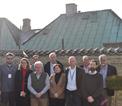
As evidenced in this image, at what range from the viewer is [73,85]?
10.8 metres

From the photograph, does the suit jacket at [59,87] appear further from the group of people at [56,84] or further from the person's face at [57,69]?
the person's face at [57,69]

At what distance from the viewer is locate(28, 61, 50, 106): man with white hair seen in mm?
10873

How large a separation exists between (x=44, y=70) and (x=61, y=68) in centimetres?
71

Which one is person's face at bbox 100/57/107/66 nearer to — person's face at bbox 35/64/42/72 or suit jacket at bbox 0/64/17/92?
person's face at bbox 35/64/42/72

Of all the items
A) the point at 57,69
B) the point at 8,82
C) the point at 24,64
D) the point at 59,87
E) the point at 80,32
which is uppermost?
the point at 80,32

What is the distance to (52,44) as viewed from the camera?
32.7 meters

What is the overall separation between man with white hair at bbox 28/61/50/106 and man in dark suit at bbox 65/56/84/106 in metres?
0.52

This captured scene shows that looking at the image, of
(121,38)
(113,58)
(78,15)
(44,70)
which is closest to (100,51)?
(113,58)

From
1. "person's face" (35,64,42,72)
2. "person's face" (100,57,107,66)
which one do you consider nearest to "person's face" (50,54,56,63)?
"person's face" (35,64,42,72)

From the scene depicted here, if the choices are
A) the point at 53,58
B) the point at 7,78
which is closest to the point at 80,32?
the point at 53,58

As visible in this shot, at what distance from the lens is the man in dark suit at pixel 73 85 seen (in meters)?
10.8

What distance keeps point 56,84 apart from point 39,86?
42 centimetres

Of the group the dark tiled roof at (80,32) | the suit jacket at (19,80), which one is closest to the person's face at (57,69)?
the suit jacket at (19,80)

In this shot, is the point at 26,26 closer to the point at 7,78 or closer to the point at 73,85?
the point at 7,78
